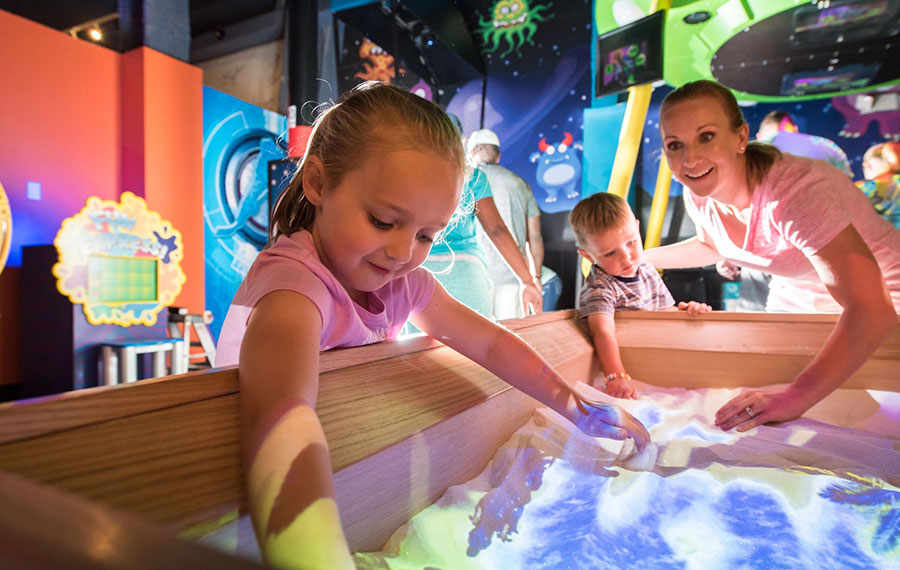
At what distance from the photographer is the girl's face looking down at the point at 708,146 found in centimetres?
120

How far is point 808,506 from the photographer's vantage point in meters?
0.64

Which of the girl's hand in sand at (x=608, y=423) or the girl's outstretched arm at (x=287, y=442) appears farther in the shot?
the girl's hand in sand at (x=608, y=423)

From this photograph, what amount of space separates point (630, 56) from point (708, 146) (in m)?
2.92

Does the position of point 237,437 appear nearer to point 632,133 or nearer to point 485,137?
point 485,137

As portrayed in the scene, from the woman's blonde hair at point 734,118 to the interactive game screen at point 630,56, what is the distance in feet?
8.87

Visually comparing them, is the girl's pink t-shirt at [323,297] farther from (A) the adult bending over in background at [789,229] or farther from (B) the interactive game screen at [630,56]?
(B) the interactive game screen at [630,56]

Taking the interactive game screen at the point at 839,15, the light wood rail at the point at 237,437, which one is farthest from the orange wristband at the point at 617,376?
the interactive game screen at the point at 839,15

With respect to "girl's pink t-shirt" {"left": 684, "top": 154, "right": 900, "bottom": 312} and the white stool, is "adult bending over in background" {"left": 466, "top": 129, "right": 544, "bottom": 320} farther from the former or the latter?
"girl's pink t-shirt" {"left": 684, "top": 154, "right": 900, "bottom": 312}

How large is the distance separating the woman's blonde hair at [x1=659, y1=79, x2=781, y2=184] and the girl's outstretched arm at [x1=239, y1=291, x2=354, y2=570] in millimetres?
1050

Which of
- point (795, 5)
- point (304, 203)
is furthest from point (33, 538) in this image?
point (795, 5)

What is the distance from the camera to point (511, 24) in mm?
4320

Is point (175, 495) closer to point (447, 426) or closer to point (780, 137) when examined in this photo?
point (447, 426)

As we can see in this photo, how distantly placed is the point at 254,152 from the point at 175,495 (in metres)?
5.09

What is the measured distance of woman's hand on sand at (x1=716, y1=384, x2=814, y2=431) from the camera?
3.28 feet
